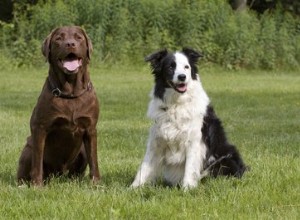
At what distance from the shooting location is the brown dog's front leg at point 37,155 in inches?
231

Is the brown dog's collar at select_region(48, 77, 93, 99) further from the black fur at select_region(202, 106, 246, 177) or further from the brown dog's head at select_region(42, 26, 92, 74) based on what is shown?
Answer: the black fur at select_region(202, 106, 246, 177)

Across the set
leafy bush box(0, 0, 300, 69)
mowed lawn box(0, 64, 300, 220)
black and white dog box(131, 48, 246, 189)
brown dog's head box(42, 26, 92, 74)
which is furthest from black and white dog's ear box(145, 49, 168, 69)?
leafy bush box(0, 0, 300, 69)

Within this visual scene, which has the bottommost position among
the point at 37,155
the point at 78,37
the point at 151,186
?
the point at 151,186

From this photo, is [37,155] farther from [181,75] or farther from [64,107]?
[181,75]

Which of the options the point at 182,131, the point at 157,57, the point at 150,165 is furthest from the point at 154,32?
the point at 182,131

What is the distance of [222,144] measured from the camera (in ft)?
21.0

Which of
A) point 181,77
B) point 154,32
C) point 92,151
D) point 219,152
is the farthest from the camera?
point 154,32

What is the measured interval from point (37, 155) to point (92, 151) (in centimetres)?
49

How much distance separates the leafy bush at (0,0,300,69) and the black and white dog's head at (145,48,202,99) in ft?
51.9

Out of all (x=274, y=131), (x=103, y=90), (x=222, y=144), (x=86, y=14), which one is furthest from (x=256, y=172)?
(x=86, y=14)

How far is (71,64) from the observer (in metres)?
5.85

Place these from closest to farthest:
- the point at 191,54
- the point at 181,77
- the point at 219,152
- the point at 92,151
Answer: the point at 181,77
the point at 92,151
the point at 191,54
the point at 219,152

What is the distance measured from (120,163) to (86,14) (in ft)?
52.8

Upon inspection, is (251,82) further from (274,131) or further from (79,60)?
(79,60)
